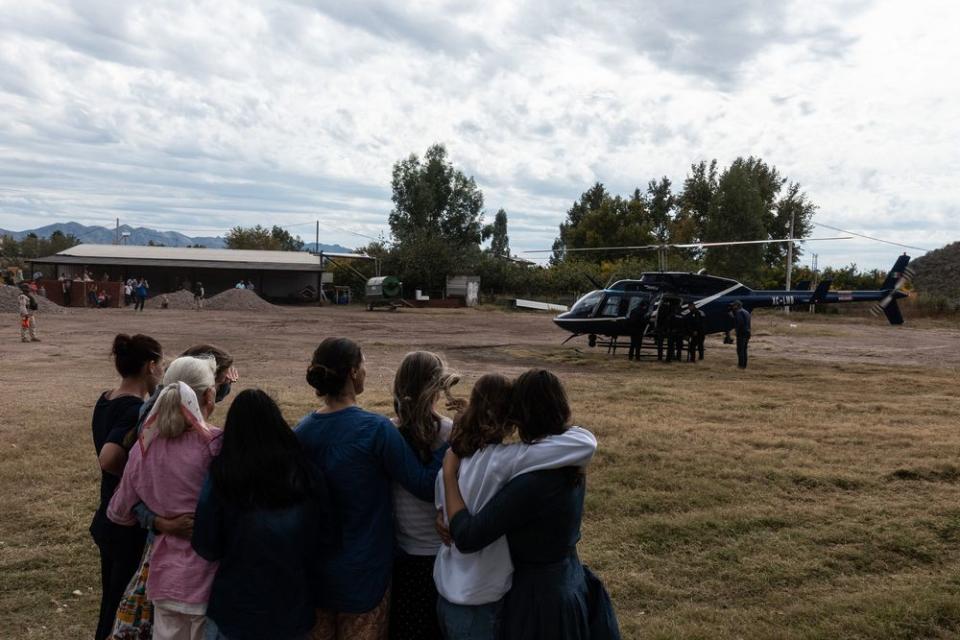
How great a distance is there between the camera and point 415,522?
3.03 meters

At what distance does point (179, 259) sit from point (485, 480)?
4885cm

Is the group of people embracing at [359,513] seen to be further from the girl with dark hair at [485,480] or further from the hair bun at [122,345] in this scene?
the hair bun at [122,345]

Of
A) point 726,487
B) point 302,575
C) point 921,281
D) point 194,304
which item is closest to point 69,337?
point 194,304

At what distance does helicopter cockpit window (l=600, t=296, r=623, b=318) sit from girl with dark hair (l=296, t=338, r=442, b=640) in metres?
16.0

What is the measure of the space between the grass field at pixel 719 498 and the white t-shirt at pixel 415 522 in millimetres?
1732

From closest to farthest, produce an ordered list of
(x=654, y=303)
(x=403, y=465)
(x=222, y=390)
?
(x=403, y=465)
(x=222, y=390)
(x=654, y=303)

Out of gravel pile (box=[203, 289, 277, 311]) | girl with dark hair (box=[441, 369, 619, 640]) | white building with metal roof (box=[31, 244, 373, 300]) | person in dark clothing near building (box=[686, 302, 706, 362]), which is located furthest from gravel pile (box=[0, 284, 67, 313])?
girl with dark hair (box=[441, 369, 619, 640])

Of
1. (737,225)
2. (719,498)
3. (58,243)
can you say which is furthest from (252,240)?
(719,498)

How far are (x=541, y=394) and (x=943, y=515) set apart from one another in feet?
16.6

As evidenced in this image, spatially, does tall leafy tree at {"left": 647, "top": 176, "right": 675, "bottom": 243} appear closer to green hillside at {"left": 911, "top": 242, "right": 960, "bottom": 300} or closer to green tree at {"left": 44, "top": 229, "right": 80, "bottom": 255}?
green hillside at {"left": 911, "top": 242, "right": 960, "bottom": 300}

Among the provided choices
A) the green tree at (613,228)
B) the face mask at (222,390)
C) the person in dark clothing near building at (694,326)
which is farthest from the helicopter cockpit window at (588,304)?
the green tree at (613,228)

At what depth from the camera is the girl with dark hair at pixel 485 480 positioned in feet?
8.61

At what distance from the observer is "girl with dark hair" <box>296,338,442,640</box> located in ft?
9.43

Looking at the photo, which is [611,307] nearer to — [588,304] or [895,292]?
[588,304]
